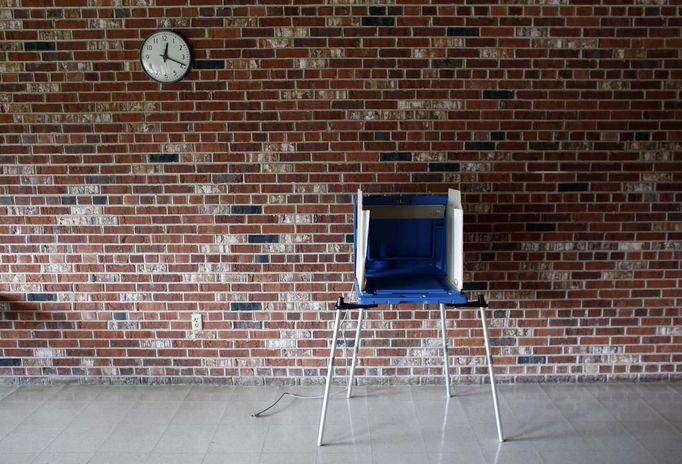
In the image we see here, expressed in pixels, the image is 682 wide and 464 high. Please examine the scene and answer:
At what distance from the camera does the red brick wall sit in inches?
125

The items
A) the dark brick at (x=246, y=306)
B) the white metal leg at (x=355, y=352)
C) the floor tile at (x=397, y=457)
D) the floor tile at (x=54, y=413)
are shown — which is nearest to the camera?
the floor tile at (x=397, y=457)

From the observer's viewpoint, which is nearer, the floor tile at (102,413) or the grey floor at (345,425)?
the grey floor at (345,425)

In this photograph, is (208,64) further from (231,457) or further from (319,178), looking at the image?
(231,457)

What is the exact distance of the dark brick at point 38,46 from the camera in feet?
10.5

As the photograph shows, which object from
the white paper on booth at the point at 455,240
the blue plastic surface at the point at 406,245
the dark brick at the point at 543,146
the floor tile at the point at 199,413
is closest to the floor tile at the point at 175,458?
the floor tile at the point at 199,413

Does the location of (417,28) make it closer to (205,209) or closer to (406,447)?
(205,209)

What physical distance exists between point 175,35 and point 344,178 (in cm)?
135

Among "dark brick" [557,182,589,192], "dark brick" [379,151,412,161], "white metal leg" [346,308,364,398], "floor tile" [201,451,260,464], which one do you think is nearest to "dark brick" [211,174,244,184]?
"dark brick" [379,151,412,161]

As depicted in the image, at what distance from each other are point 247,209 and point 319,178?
0.50m

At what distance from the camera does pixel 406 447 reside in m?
2.69

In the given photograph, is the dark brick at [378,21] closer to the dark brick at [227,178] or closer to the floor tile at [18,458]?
the dark brick at [227,178]

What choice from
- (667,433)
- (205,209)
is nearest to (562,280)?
(667,433)

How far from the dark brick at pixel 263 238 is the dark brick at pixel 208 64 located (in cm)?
107

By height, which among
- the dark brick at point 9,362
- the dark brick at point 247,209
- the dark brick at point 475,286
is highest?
the dark brick at point 247,209
